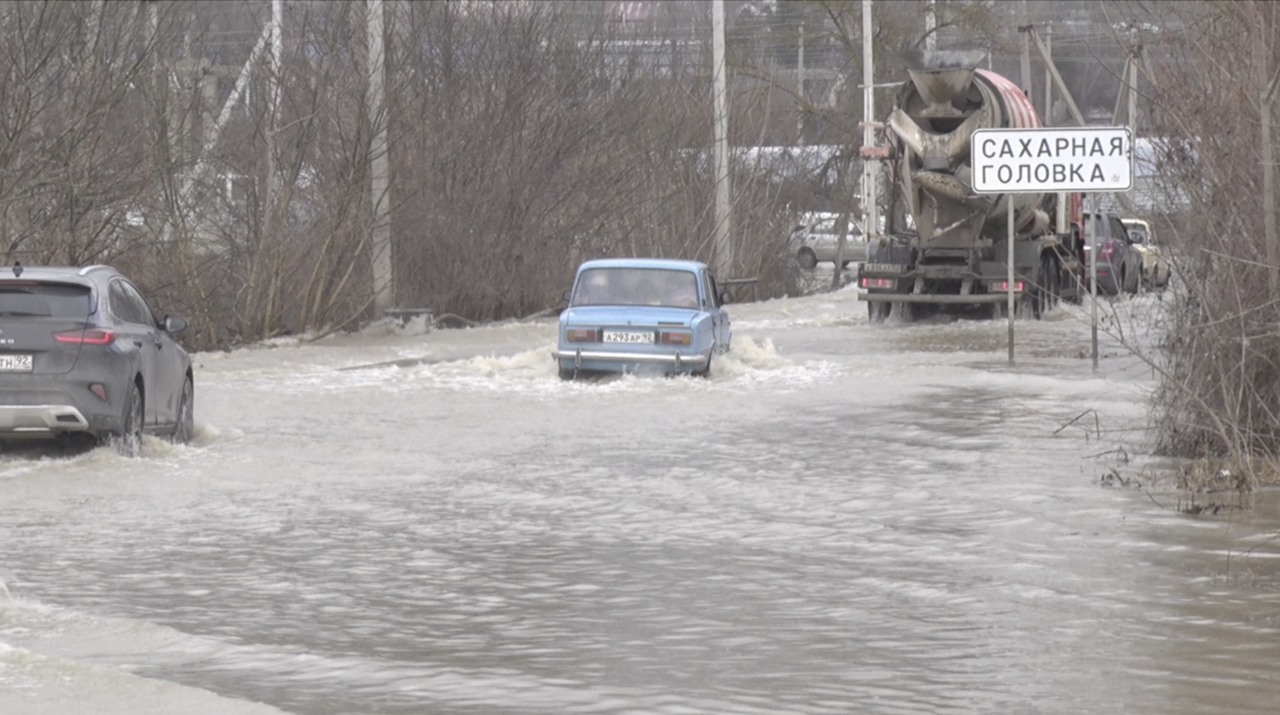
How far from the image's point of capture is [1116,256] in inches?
1654

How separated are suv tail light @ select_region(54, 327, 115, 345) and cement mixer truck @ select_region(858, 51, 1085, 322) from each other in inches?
730

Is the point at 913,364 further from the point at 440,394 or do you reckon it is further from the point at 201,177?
the point at 201,177

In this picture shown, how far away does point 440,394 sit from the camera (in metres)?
21.1

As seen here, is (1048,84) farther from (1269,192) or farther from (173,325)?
(1269,192)

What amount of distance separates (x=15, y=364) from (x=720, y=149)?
26046mm

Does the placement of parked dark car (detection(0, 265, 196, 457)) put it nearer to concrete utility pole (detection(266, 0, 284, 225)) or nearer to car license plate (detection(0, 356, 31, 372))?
car license plate (detection(0, 356, 31, 372))

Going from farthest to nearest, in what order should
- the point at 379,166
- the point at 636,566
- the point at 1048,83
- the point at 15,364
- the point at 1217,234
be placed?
the point at 1048,83 → the point at 379,166 → the point at 15,364 → the point at 1217,234 → the point at 636,566

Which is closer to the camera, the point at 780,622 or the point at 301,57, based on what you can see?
the point at 780,622

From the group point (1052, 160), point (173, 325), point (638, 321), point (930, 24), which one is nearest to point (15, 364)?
point (173, 325)

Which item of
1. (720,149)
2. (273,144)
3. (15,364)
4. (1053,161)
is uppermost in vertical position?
(720,149)

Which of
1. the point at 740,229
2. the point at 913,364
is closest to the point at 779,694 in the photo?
the point at 913,364

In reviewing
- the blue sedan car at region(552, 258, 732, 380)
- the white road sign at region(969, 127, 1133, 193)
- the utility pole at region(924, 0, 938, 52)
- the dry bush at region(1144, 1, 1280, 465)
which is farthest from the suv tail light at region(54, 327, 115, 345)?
the utility pole at region(924, 0, 938, 52)

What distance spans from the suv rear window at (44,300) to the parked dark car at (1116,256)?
27.9 m

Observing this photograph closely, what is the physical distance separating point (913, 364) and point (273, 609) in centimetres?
1624
